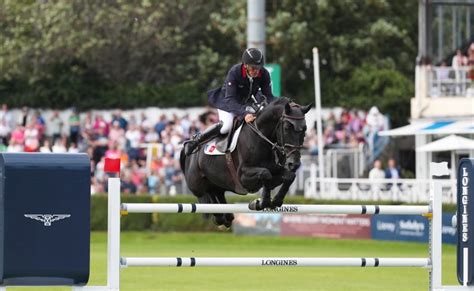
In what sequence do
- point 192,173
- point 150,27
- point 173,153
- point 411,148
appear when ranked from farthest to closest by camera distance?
point 150,27
point 411,148
point 173,153
point 192,173

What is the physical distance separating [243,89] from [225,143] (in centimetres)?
60

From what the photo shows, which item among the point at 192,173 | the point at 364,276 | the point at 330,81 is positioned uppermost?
the point at 330,81

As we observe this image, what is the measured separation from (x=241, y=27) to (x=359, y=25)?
14.5ft

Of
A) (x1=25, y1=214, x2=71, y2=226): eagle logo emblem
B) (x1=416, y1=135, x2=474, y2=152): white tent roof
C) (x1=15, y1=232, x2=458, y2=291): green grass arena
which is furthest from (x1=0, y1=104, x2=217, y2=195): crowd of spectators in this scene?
(x1=25, y1=214, x2=71, y2=226): eagle logo emblem

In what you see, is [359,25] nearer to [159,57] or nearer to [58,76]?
[159,57]

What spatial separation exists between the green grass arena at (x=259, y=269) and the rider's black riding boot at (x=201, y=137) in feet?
8.81

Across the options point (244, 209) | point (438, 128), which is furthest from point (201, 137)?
point (438, 128)

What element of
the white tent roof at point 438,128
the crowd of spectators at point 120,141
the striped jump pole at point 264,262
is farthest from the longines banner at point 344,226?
the striped jump pole at point 264,262

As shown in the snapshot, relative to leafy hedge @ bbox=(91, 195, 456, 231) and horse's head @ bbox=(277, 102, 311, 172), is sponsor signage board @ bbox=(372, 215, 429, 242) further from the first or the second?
horse's head @ bbox=(277, 102, 311, 172)

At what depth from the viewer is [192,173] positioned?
46.4 feet

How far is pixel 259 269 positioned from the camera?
70.0 feet

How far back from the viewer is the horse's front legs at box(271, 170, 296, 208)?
12227 millimetres

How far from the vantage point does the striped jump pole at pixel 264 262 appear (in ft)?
37.7

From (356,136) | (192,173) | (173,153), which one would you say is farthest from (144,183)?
(192,173)
